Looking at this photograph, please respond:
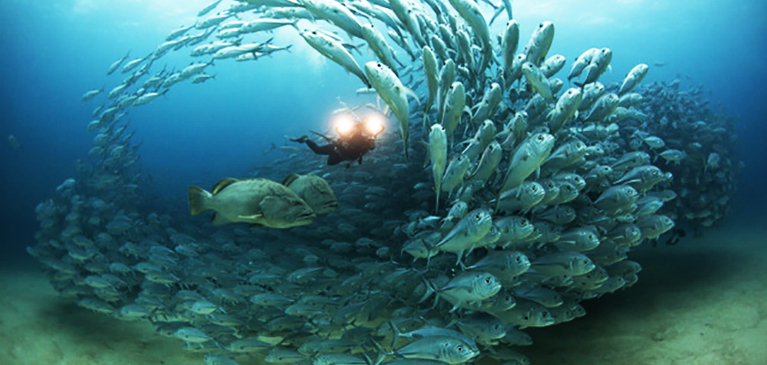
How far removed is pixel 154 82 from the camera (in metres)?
8.79

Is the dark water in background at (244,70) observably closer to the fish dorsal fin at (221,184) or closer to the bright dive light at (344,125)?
the bright dive light at (344,125)

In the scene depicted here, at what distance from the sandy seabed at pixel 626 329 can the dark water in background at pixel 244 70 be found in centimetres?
945

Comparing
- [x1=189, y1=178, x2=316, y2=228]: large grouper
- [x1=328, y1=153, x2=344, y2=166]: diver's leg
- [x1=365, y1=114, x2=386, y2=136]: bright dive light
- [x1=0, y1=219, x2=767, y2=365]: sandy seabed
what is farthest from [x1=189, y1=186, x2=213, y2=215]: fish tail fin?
[x1=365, y1=114, x2=386, y2=136]: bright dive light

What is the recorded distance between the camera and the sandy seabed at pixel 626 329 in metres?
4.93

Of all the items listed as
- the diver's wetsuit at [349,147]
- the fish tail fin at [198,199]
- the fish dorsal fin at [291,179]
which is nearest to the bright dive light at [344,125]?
the diver's wetsuit at [349,147]

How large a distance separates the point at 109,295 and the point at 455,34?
6.76 metres

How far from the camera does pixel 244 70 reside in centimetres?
7556

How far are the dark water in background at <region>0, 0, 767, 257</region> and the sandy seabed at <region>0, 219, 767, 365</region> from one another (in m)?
9.45

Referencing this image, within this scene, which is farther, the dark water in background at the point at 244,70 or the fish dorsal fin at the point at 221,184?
the dark water in background at the point at 244,70

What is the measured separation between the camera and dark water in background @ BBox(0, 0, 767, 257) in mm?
27375

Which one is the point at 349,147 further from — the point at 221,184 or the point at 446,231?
the point at 221,184

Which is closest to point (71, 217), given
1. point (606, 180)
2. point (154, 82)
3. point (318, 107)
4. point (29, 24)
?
point (154, 82)

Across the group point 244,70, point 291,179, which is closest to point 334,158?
point 291,179

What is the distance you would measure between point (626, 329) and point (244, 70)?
79607 millimetres
